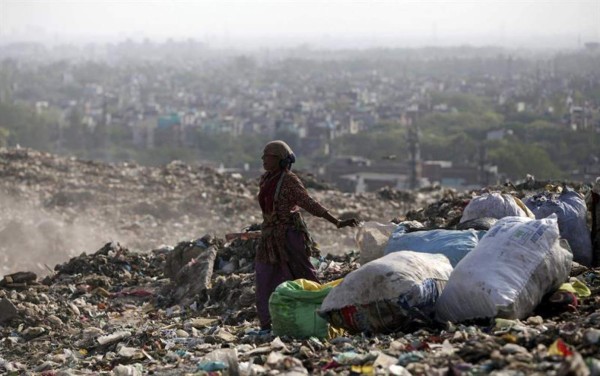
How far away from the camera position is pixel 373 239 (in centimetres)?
563

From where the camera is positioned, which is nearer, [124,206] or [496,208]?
[496,208]

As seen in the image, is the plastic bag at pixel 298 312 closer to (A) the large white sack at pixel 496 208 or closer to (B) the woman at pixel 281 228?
(B) the woman at pixel 281 228

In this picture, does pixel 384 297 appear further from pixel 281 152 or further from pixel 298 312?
pixel 281 152

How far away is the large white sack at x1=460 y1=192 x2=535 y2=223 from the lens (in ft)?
18.0

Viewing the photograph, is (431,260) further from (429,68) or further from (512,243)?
(429,68)

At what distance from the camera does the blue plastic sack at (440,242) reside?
15.8 feet

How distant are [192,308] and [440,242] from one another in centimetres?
220

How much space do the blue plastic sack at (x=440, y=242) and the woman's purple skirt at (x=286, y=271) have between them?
18.3 inches

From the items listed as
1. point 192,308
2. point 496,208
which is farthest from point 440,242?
point 192,308

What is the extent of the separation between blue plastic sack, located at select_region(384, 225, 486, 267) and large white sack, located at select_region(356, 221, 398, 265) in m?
0.27

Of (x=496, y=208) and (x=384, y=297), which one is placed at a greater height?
(x=496, y=208)

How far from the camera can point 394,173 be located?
86.0 ft

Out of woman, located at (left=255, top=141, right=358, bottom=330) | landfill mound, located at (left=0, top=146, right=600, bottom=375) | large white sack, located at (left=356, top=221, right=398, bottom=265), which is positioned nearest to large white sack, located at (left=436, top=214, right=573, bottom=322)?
landfill mound, located at (left=0, top=146, right=600, bottom=375)

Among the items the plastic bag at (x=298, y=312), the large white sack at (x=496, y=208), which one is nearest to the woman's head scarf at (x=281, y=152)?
the plastic bag at (x=298, y=312)
